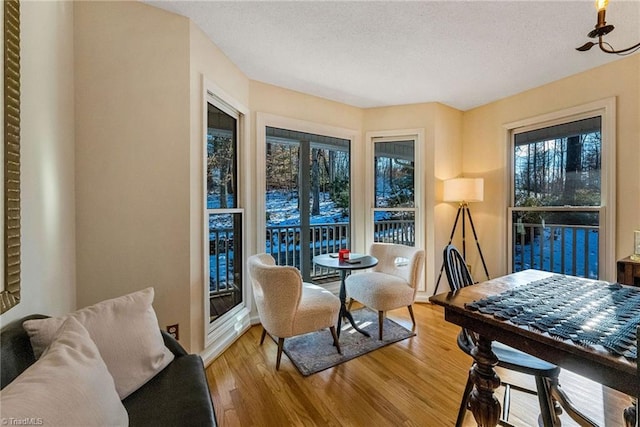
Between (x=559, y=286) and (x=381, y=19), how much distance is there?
2.06m

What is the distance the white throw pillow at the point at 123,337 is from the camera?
1.05 meters

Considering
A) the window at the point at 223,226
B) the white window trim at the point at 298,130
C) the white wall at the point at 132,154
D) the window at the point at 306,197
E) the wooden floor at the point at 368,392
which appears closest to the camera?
the wooden floor at the point at 368,392

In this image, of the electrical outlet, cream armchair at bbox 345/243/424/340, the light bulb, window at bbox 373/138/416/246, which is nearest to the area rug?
cream armchair at bbox 345/243/424/340

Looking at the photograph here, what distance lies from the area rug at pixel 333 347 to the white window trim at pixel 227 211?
538 millimetres

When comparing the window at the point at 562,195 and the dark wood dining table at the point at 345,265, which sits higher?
the window at the point at 562,195

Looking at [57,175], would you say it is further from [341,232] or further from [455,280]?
[341,232]

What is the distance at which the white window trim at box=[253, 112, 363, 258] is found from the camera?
2.97m

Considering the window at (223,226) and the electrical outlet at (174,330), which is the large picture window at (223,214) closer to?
Result: the window at (223,226)

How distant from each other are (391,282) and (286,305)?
45.9 inches

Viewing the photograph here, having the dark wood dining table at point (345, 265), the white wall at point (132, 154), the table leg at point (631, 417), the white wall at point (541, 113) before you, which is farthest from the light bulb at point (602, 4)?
the white wall at point (132, 154)

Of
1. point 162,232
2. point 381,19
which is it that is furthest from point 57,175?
point 381,19

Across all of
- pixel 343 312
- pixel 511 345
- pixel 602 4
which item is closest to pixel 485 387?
pixel 511 345

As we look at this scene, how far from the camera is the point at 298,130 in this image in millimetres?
3238

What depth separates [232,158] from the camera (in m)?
2.78
